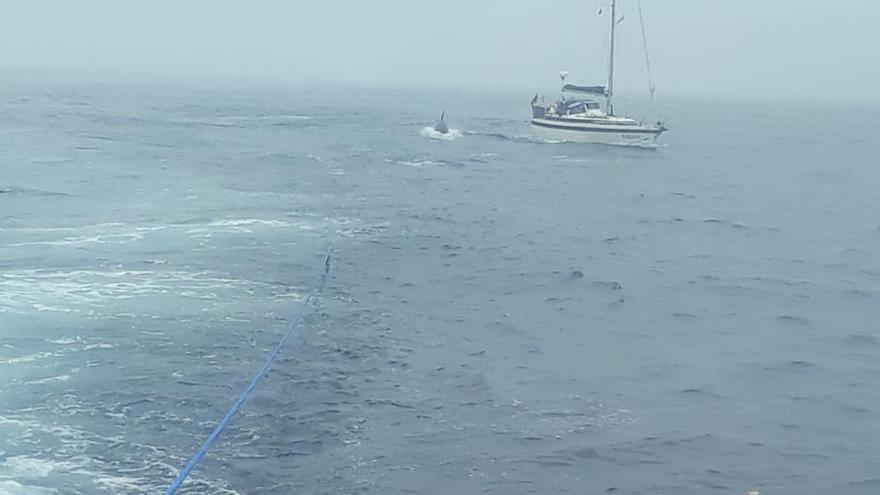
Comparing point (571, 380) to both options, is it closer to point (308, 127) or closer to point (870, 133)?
point (308, 127)

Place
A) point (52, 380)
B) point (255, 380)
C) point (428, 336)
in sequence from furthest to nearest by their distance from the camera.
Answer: point (428, 336) < point (255, 380) < point (52, 380)

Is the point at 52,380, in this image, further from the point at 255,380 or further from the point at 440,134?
the point at 440,134

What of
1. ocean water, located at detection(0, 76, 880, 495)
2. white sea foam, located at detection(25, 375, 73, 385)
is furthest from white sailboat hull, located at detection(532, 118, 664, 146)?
white sea foam, located at detection(25, 375, 73, 385)

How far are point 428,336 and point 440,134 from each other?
6355 centimetres

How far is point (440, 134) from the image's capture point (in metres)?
87.4

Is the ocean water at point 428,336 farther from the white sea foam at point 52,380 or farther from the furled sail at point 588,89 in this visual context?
the furled sail at point 588,89

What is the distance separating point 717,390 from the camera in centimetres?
2214

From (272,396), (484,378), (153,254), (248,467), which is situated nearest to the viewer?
(248,467)

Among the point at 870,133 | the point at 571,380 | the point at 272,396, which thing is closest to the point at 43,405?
the point at 272,396

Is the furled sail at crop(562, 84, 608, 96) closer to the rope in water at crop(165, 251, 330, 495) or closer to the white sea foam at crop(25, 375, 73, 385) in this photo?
the rope in water at crop(165, 251, 330, 495)

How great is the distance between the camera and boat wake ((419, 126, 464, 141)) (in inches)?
3371

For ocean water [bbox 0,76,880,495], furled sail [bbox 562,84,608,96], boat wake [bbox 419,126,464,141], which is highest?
furled sail [bbox 562,84,608,96]

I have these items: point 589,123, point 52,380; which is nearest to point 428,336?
point 52,380

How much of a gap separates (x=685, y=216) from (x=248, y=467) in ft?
121
